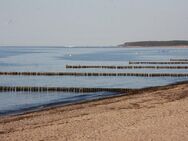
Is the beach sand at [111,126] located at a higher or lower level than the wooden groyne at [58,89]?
higher

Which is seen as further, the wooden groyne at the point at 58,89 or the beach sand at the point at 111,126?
the wooden groyne at the point at 58,89

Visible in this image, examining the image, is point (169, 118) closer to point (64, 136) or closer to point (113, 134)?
point (113, 134)

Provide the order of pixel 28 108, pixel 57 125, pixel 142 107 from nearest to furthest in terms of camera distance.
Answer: pixel 57 125, pixel 142 107, pixel 28 108

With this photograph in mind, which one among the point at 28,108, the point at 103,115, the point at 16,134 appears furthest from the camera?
the point at 28,108

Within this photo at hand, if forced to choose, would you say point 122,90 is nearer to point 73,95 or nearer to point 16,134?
point 73,95

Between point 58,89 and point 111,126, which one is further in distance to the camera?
point 58,89

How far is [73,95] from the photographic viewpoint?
31.6 meters

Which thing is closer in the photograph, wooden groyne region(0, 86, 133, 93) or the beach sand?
the beach sand

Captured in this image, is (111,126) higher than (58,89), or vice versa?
(111,126)

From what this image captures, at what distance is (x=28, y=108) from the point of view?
24.6 meters

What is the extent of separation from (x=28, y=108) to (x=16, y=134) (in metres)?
11.3

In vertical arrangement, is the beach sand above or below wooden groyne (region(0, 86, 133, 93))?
above

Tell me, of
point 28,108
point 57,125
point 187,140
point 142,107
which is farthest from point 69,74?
point 187,140

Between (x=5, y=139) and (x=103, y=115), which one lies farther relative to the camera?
(x=103, y=115)
